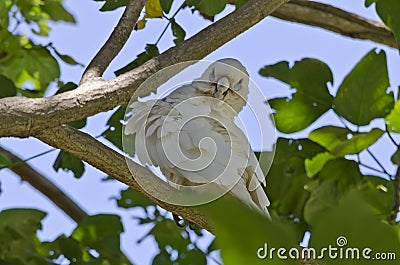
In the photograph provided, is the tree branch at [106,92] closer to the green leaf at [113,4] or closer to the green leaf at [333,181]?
the green leaf at [113,4]

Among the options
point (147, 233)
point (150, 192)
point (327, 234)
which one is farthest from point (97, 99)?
point (147, 233)

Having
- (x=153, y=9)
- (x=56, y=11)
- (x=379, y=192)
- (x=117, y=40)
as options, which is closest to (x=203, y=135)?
(x=117, y=40)

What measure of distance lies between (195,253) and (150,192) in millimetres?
792

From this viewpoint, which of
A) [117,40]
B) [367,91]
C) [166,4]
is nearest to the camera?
[117,40]

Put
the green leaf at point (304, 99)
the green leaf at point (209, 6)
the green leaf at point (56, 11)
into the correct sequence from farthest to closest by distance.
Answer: the green leaf at point (56, 11)
the green leaf at point (304, 99)
the green leaf at point (209, 6)

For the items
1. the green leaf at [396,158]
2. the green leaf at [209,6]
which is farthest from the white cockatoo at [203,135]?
the green leaf at [396,158]

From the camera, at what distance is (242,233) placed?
27 centimetres

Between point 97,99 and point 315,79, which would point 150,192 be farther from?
point 315,79

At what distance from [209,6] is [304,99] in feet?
1.91

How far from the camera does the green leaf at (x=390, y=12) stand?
1.43 meters

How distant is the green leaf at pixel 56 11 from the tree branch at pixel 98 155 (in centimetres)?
128

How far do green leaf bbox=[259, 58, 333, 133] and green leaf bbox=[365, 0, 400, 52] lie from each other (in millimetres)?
370

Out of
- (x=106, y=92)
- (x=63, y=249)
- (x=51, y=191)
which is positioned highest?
(x=106, y=92)

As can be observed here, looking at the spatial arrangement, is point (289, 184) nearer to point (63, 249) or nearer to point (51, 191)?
point (63, 249)
